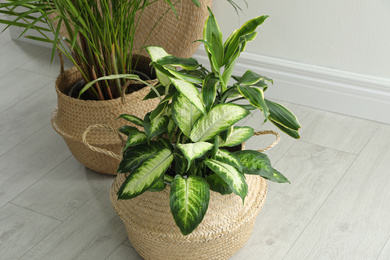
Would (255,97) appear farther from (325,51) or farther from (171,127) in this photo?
(325,51)

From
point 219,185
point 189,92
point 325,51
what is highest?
point 189,92

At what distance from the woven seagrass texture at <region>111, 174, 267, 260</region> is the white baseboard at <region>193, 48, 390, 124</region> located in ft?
2.38

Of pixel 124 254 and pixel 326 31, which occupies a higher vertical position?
pixel 326 31

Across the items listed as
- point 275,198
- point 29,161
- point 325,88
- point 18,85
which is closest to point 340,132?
point 325,88

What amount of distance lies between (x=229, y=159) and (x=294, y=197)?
1.59ft

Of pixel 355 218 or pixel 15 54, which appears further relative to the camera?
pixel 15 54

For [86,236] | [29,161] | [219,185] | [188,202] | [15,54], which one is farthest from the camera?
[15,54]

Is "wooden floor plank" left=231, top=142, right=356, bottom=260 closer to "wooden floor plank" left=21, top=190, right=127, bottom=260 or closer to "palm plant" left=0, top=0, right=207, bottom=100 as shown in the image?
"wooden floor plank" left=21, top=190, right=127, bottom=260

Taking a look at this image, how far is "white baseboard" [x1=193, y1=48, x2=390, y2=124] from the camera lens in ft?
6.37

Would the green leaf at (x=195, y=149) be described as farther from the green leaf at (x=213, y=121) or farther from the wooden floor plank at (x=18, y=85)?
the wooden floor plank at (x=18, y=85)

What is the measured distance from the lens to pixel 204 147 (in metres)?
1.21

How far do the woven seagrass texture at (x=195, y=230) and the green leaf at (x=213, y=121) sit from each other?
16 cm

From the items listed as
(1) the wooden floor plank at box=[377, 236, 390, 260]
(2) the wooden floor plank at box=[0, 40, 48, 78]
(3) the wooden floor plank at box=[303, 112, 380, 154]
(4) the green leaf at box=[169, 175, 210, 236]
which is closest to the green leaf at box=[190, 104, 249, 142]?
(4) the green leaf at box=[169, 175, 210, 236]

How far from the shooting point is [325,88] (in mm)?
2023
